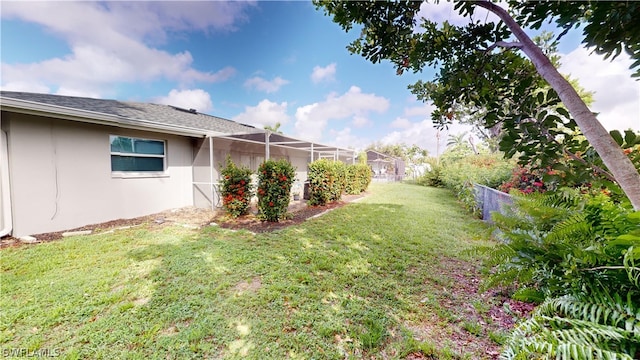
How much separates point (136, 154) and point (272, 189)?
4214 mm

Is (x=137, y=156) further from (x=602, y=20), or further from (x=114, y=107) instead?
(x=602, y=20)

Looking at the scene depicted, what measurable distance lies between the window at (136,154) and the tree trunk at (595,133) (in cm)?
831

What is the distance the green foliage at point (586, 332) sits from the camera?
35.0 inches

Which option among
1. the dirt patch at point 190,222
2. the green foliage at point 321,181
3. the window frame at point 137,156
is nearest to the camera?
the dirt patch at point 190,222

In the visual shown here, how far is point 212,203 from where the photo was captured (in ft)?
26.9

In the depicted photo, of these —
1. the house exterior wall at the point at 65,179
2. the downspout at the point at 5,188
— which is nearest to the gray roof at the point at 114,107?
the house exterior wall at the point at 65,179

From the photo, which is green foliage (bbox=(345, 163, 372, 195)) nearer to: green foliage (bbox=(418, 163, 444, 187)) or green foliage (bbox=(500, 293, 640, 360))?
green foliage (bbox=(418, 163, 444, 187))

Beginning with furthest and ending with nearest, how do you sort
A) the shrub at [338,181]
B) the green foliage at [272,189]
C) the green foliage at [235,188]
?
the shrub at [338,181]
the green foliage at [235,188]
the green foliage at [272,189]

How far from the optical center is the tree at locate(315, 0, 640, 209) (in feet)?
3.66

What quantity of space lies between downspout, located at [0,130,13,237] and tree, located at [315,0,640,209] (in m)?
6.80

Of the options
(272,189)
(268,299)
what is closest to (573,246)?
(268,299)

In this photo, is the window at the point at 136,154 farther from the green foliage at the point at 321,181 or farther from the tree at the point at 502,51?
the tree at the point at 502,51

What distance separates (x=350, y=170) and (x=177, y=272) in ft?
31.5

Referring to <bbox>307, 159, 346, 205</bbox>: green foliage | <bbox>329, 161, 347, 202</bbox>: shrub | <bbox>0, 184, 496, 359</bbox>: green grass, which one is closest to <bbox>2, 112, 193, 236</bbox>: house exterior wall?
<bbox>0, 184, 496, 359</bbox>: green grass
